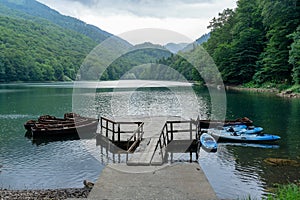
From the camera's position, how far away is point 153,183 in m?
11.4

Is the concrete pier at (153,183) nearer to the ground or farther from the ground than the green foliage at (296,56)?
nearer to the ground

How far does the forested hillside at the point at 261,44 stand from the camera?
191ft

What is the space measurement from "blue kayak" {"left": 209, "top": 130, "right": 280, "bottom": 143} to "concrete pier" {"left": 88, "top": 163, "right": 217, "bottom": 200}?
32.4 feet

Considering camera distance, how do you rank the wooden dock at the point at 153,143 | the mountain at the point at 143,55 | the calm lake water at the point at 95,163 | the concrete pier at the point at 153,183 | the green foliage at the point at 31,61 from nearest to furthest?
the concrete pier at the point at 153,183
the calm lake water at the point at 95,163
the wooden dock at the point at 153,143
the mountain at the point at 143,55
the green foliage at the point at 31,61

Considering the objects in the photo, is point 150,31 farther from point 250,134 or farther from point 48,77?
point 48,77

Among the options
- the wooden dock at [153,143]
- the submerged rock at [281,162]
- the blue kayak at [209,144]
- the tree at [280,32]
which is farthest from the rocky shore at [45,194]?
the tree at [280,32]

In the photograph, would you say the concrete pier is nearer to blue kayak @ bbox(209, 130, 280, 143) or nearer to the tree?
blue kayak @ bbox(209, 130, 280, 143)

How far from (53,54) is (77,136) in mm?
171474

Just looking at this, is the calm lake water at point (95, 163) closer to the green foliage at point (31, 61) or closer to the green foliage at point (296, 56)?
the green foliage at point (296, 56)

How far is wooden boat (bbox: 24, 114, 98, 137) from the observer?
25.7m

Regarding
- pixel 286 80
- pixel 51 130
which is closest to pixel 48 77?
pixel 286 80

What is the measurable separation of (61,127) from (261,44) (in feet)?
207

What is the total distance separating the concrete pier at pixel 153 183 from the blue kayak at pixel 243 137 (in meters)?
9.87

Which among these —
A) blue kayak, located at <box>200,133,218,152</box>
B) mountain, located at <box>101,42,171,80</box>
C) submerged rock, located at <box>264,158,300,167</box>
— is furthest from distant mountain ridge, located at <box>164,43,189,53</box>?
submerged rock, located at <box>264,158,300,167</box>
